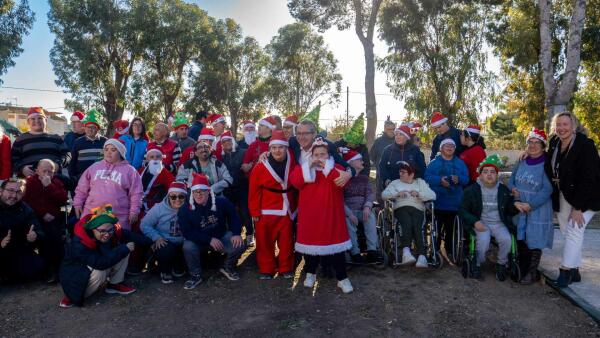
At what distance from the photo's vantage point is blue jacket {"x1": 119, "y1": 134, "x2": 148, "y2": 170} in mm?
6371

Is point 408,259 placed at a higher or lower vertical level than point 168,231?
lower

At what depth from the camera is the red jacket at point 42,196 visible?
5.21 m

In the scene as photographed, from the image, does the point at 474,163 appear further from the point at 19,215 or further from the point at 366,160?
the point at 19,215

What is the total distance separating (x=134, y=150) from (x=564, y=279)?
573cm

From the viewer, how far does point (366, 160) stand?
6047 millimetres

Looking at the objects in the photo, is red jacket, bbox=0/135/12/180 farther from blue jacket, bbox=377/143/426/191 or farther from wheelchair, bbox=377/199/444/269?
blue jacket, bbox=377/143/426/191

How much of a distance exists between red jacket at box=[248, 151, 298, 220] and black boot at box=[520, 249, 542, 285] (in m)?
2.74

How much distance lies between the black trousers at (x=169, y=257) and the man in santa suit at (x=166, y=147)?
64.0 inches

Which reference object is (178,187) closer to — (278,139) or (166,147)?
(278,139)

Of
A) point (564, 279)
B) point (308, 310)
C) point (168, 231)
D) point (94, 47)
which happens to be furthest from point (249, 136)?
point (94, 47)

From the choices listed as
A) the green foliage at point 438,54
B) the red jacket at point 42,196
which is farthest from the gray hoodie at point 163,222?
the green foliage at point 438,54

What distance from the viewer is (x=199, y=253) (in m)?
4.94

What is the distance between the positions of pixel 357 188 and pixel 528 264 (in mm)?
2116

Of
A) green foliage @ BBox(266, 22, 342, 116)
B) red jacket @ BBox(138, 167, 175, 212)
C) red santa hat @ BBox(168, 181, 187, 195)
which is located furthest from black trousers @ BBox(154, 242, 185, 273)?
green foliage @ BBox(266, 22, 342, 116)
